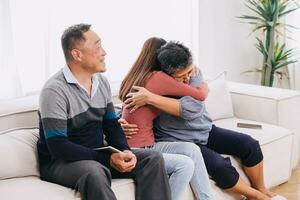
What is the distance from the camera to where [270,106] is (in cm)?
317

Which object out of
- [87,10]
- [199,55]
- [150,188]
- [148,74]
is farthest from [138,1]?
[150,188]

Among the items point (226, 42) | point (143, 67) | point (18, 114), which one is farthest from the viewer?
point (226, 42)

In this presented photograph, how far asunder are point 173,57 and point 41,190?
0.92 meters

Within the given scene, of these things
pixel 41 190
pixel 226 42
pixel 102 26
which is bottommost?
pixel 41 190

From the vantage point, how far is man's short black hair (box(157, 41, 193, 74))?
247cm

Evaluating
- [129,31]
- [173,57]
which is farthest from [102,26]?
[173,57]

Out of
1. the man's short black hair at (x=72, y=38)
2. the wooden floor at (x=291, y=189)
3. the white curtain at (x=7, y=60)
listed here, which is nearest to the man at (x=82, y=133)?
the man's short black hair at (x=72, y=38)

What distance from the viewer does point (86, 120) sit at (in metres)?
2.29

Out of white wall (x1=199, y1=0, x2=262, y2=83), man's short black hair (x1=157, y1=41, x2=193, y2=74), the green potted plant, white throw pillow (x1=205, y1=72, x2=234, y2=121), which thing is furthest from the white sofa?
the green potted plant

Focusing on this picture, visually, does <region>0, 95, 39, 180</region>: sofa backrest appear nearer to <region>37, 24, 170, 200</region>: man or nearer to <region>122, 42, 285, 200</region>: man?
<region>37, 24, 170, 200</region>: man

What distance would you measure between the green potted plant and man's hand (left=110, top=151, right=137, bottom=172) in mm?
2352

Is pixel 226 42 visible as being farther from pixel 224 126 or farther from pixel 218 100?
pixel 224 126

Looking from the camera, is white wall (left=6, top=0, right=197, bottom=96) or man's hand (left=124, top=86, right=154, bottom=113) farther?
white wall (left=6, top=0, right=197, bottom=96)

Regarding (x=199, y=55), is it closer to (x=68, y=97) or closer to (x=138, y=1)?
(x=138, y=1)
